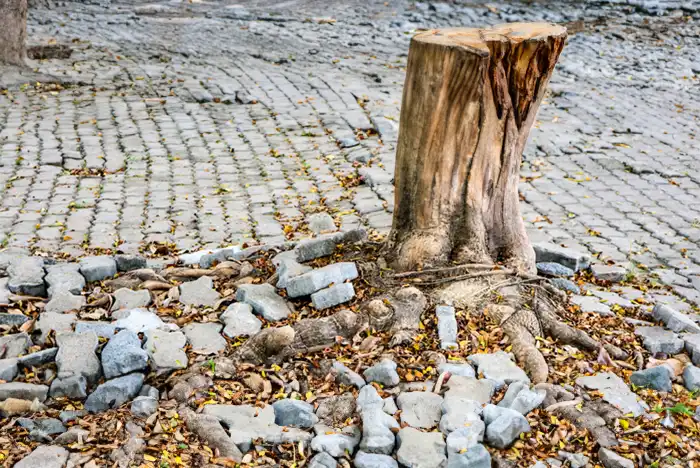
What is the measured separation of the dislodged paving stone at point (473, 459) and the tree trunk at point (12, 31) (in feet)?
30.0

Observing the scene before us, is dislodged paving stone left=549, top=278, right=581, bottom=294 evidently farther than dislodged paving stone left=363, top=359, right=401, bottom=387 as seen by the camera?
Yes

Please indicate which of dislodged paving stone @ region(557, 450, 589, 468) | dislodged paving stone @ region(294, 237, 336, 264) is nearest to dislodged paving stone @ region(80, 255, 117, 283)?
dislodged paving stone @ region(294, 237, 336, 264)

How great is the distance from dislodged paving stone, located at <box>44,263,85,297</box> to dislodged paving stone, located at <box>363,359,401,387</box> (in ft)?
6.50

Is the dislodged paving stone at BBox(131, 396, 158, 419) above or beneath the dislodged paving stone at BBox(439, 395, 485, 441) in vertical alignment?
beneath

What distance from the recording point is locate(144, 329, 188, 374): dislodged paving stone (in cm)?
398

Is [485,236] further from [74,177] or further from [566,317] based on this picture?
[74,177]

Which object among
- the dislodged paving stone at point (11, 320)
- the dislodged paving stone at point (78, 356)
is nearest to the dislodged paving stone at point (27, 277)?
the dislodged paving stone at point (11, 320)

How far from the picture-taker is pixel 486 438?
342cm

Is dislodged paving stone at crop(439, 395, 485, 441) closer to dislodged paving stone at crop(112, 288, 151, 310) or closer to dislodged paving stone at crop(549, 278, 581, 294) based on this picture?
dislodged paving stone at crop(549, 278, 581, 294)

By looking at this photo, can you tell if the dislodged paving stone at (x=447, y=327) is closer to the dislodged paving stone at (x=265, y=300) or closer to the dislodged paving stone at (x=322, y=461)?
the dislodged paving stone at (x=265, y=300)

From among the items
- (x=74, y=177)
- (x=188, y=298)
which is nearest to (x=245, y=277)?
(x=188, y=298)

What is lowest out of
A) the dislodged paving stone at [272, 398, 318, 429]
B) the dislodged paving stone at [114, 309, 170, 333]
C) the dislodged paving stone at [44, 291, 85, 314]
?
the dislodged paving stone at [44, 291, 85, 314]

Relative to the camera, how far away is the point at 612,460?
10.9ft

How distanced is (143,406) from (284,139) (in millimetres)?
5259
